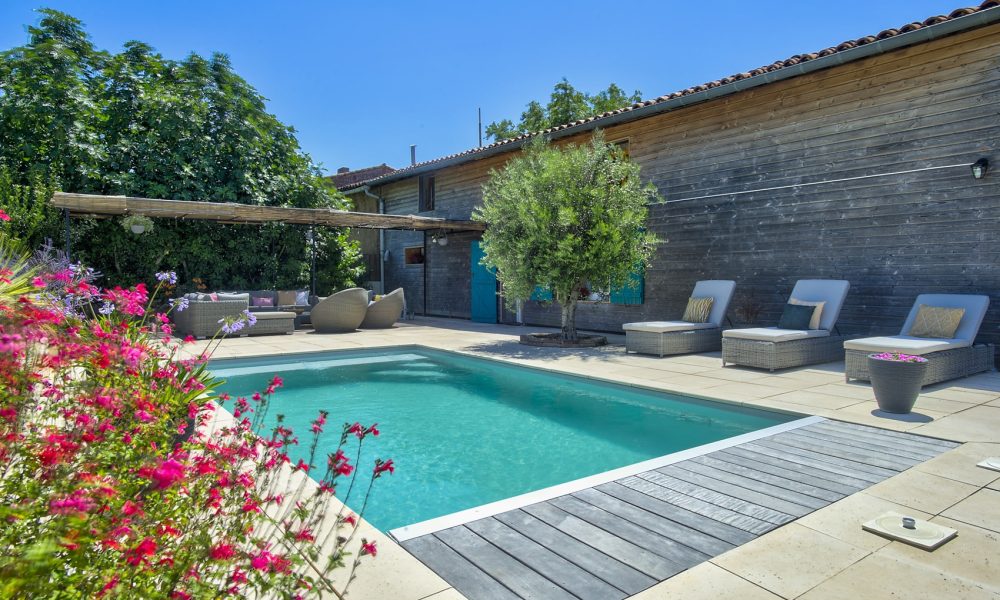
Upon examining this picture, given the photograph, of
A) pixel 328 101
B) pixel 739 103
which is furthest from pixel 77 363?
pixel 328 101

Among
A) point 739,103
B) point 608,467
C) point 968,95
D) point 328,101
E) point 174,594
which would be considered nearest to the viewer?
point 174,594

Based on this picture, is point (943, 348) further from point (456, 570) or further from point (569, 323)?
point (456, 570)

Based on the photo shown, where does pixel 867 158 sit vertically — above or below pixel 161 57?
below

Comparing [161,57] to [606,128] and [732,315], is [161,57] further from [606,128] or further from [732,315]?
[732,315]

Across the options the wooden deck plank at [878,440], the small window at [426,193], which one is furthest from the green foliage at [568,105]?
the wooden deck plank at [878,440]

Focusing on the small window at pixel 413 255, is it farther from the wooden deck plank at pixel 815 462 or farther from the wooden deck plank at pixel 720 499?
the wooden deck plank at pixel 720 499

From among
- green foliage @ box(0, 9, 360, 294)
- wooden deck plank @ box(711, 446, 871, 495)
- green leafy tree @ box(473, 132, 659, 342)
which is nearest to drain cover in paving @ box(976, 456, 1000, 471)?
wooden deck plank @ box(711, 446, 871, 495)

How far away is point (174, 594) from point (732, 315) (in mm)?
8727

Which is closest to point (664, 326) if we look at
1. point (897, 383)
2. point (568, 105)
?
point (897, 383)

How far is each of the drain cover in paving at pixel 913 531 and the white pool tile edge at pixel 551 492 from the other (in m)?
1.12

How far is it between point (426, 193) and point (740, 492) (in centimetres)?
1343

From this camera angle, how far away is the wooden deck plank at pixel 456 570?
190 cm

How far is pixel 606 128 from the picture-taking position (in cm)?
1043

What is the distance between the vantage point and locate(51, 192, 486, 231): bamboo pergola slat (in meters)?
8.84
